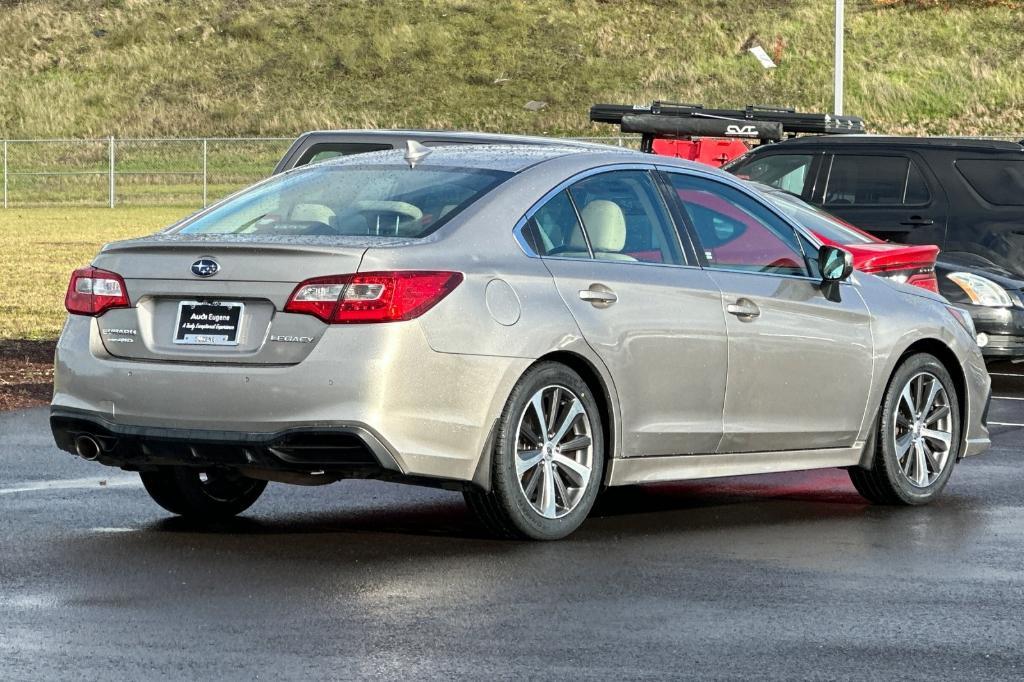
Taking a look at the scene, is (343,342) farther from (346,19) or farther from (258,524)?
(346,19)

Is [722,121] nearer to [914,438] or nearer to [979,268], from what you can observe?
[979,268]

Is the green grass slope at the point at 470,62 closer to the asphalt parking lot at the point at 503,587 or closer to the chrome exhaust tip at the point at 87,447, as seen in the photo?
the asphalt parking lot at the point at 503,587

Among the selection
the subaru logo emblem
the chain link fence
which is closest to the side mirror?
the subaru logo emblem

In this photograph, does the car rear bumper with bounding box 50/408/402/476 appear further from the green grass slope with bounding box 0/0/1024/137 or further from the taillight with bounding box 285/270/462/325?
the green grass slope with bounding box 0/0/1024/137

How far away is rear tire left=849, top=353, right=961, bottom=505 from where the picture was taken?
31.0 ft

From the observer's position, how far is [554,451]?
321 inches

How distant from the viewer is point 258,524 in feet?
28.5

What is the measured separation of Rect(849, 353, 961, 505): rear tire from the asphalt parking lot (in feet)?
0.48

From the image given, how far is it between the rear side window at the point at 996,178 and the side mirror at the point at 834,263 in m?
7.09

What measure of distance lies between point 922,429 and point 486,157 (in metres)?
2.51

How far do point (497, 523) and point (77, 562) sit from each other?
1.61 meters

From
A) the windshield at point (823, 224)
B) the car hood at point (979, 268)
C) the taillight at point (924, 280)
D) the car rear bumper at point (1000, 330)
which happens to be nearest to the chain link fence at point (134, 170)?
the car hood at point (979, 268)

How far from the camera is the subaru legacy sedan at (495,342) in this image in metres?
7.65

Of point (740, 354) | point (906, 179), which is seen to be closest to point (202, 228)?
point (740, 354)
